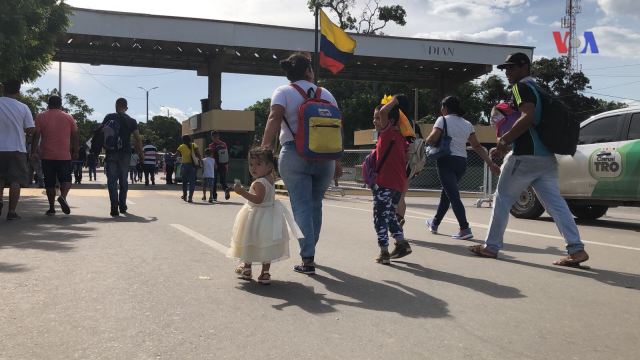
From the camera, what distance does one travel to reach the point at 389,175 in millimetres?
5539

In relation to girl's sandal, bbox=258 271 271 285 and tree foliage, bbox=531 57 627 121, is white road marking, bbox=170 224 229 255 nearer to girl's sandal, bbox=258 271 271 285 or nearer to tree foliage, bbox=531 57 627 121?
girl's sandal, bbox=258 271 271 285

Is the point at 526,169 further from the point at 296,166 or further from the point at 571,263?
the point at 296,166

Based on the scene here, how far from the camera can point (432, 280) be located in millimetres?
4695

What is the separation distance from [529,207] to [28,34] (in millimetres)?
10679

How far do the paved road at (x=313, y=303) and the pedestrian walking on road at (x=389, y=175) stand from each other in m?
0.30

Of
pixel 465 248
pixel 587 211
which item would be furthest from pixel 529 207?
pixel 465 248

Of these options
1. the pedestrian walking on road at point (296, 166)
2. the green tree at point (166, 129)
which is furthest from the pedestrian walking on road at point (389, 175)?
the green tree at point (166, 129)

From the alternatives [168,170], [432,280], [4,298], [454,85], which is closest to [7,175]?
[4,298]

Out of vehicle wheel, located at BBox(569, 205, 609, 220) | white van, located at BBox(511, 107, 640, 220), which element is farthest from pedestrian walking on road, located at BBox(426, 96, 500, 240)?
vehicle wheel, located at BBox(569, 205, 609, 220)

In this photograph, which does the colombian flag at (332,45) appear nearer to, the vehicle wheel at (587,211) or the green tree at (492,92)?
the vehicle wheel at (587,211)

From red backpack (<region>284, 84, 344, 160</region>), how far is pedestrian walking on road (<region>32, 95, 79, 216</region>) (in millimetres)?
5359

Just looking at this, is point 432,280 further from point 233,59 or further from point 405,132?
point 233,59

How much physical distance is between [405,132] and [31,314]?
14.1ft

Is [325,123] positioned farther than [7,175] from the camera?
No
